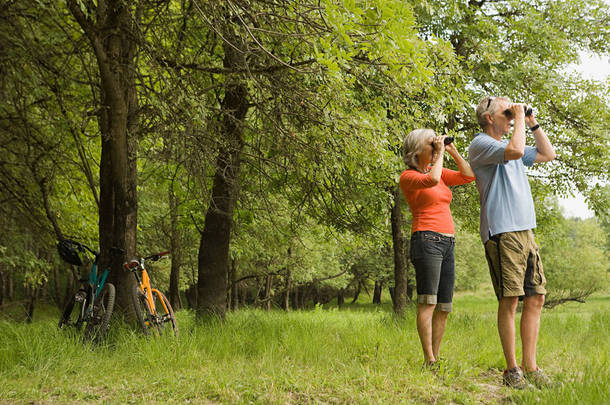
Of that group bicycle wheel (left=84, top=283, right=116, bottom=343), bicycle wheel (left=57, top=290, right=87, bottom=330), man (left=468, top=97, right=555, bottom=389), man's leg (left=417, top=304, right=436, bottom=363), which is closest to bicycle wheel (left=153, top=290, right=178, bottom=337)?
bicycle wheel (left=84, top=283, right=116, bottom=343)

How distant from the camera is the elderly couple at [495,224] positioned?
342cm

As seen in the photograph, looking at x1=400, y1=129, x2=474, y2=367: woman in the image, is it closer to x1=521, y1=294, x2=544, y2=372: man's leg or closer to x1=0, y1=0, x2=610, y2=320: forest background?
x1=521, y1=294, x2=544, y2=372: man's leg

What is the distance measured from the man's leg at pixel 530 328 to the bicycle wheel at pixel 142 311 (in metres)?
3.50

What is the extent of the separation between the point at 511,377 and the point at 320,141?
2894mm

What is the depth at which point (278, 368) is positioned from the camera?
3805 millimetres

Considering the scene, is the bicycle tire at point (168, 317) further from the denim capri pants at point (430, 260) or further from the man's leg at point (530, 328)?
the man's leg at point (530, 328)

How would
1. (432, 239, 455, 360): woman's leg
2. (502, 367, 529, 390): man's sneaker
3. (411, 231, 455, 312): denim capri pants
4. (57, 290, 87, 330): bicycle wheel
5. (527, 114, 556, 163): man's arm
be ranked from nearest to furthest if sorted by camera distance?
(502, 367, 529, 390): man's sneaker < (527, 114, 556, 163): man's arm < (411, 231, 455, 312): denim capri pants < (432, 239, 455, 360): woman's leg < (57, 290, 87, 330): bicycle wheel

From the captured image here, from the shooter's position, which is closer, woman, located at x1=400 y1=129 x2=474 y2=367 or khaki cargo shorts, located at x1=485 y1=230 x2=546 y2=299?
khaki cargo shorts, located at x1=485 y1=230 x2=546 y2=299

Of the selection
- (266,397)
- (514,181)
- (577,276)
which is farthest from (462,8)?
(577,276)

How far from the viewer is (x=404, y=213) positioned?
12.4 metres

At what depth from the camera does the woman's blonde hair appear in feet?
12.7

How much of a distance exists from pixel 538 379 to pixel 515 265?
0.81m

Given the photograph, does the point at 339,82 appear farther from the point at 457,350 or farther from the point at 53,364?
the point at 53,364

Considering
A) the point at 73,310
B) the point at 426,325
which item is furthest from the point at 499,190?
the point at 73,310
